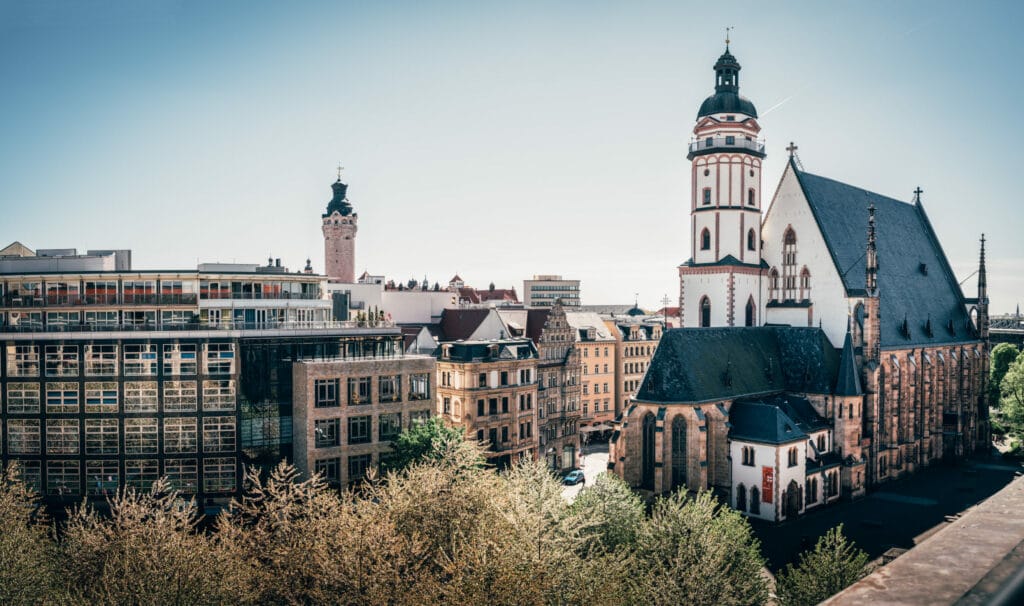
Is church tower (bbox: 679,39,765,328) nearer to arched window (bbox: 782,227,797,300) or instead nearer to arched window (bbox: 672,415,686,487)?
arched window (bbox: 782,227,797,300)

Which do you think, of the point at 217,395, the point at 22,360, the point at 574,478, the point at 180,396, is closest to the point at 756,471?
the point at 574,478

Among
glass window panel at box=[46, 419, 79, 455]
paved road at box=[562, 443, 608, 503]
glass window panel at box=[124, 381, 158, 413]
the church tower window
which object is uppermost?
the church tower window

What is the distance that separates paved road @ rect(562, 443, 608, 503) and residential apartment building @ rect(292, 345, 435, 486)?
19426 mm

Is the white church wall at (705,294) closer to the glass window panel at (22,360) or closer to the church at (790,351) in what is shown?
the church at (790,351)

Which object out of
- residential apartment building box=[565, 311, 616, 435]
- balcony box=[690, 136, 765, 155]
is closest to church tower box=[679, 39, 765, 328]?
balcony box=[690, 136, 765, 155]

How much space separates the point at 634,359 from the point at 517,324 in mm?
20676

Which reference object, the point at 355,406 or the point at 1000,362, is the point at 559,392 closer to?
the point at 355,406

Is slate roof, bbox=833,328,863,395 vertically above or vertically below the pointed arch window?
below

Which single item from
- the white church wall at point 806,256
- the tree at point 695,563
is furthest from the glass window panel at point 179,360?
the white church wall at point 806,256

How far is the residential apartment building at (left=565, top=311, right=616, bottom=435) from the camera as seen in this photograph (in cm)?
9350

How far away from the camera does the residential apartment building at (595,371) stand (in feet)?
307

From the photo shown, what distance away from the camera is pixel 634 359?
9975 centimetres

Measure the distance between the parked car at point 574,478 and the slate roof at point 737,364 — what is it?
65.0ft

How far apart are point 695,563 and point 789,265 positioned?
42705mm
